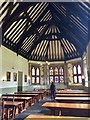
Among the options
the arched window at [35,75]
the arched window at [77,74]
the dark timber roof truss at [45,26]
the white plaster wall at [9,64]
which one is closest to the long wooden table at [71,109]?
the dark timber roof truss at [45,26]

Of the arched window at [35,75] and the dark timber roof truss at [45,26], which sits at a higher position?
the dark timber roof truss at [45,26]

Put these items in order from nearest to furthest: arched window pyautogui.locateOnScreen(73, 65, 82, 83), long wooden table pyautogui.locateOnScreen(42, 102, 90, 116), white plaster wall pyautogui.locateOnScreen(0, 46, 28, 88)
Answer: long wooden table pyautogui.locateOnScreen(42, 102, 90, 116) < white plaster wall pyautogui.locateOnScreen(0, 46, 28, 88) < arched window pyautogui.locateOnScreen(73, 65, 82, 83)

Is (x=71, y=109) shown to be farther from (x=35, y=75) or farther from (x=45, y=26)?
(x=35, y=75)

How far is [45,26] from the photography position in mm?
14297

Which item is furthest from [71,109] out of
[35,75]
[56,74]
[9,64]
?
[56,74]

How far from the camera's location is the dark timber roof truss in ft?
28.8

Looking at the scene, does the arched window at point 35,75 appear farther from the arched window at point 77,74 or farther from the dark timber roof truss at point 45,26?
the arched window at point 77,74

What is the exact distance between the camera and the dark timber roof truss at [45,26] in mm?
8766

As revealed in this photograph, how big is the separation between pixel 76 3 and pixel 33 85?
11500 mm

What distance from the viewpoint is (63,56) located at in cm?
1833

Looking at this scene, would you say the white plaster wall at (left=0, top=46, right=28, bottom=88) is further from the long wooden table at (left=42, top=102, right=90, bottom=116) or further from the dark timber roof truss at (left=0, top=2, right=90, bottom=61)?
the long wooden table at (left=42, top=102, right=90, bottom=116)

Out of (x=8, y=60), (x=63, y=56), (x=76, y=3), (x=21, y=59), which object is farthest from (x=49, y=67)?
(x=76, y=3)

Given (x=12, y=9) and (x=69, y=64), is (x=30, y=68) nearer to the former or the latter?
(x=69, y=64)

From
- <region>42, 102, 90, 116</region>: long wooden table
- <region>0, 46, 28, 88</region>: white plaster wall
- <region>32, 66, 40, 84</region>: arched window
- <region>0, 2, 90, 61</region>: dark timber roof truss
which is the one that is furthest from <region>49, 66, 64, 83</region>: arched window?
<region>42, 102, 90, 116</region>: long wooden table
